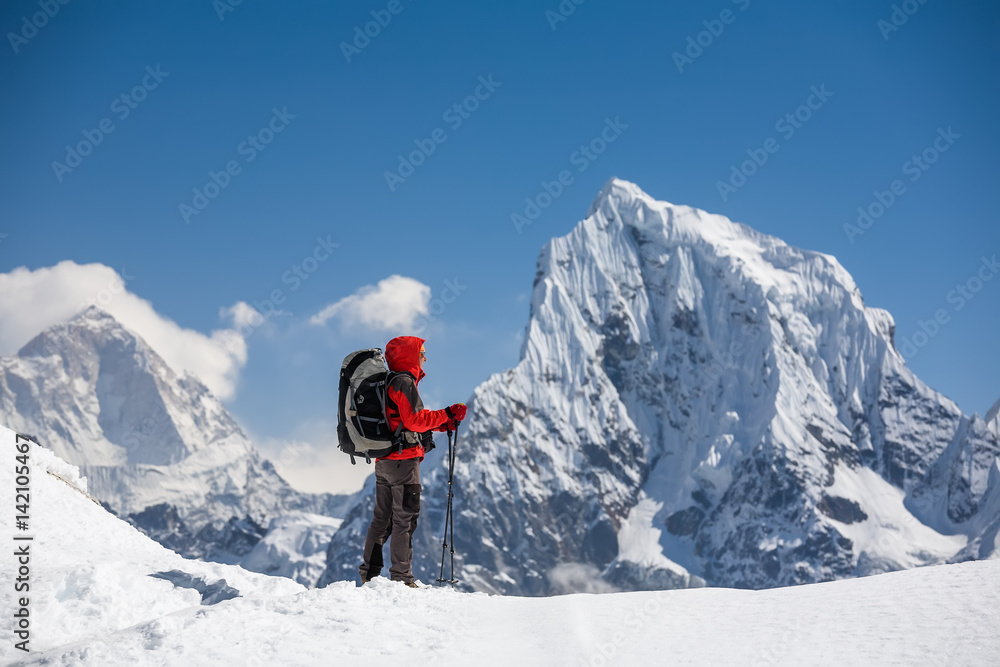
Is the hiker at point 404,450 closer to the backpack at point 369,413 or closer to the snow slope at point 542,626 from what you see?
the backpack at point 369,413

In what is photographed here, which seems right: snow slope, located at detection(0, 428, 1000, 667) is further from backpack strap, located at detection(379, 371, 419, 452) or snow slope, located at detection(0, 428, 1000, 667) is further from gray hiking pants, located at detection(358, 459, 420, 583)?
backpack strap, located at detection(379, 371, 419, 452)

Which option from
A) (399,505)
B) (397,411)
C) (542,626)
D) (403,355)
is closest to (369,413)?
(397,411)

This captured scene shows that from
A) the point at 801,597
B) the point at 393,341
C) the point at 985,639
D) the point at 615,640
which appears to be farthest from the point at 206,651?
the point at 985,639

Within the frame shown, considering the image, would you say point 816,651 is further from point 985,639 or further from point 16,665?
point 16,665

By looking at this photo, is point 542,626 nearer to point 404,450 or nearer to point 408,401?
point 404,450

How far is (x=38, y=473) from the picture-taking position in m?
14.4

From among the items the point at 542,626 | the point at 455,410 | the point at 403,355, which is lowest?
the point at 542,626

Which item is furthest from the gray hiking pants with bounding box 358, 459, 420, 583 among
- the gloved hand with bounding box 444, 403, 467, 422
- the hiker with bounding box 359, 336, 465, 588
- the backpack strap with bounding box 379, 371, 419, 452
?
the gloved hand with bounding box 444, 403, 467, 422

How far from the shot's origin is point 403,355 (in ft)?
34.7

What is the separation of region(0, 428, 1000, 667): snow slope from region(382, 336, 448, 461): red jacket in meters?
1.88

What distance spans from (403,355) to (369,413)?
856 mm

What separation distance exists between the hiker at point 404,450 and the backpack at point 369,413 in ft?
0.21

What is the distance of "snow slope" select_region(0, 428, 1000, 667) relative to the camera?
729 centimetres

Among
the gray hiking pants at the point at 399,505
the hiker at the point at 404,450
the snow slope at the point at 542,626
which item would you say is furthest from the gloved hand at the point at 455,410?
the snow slope at the point at 542,626
